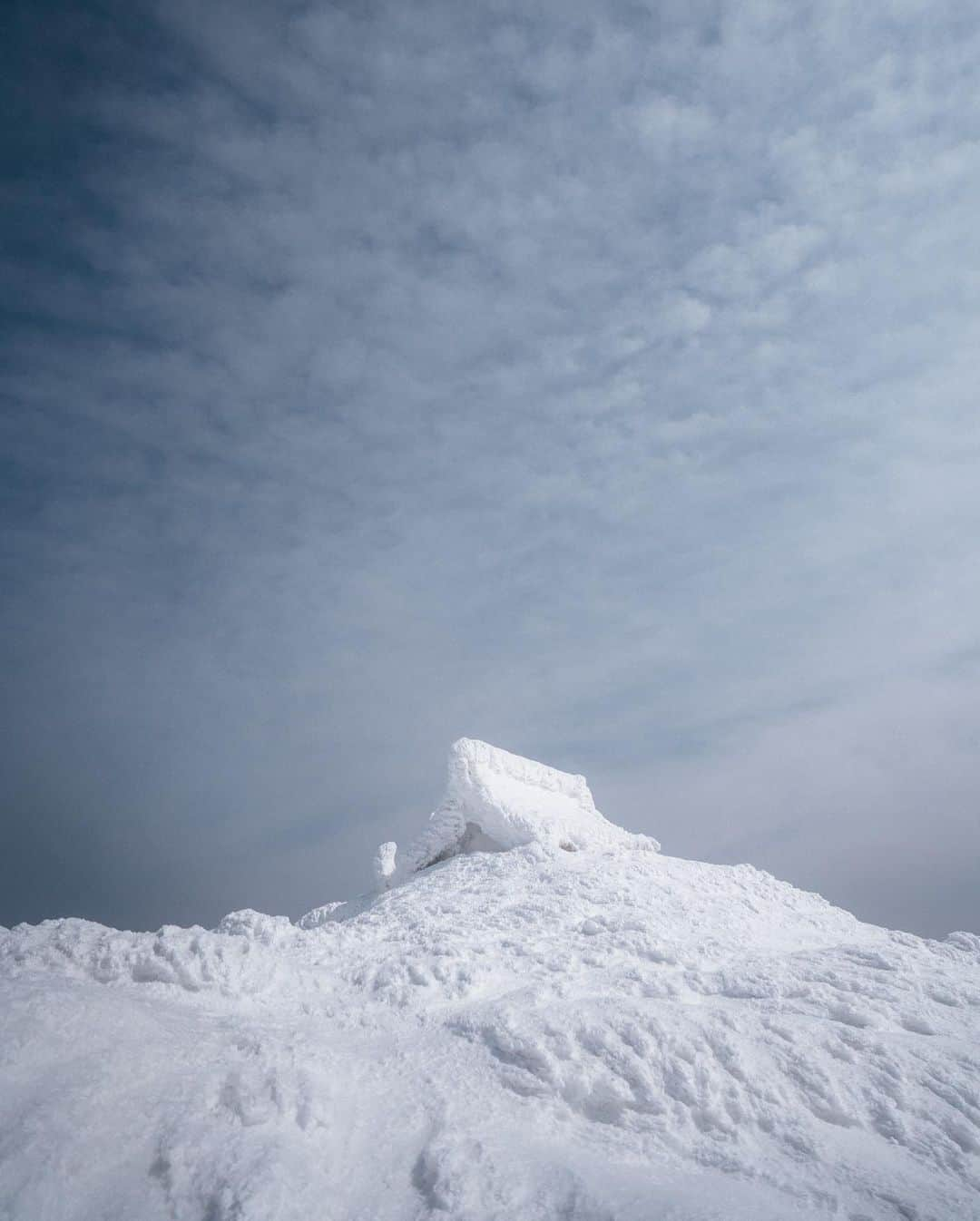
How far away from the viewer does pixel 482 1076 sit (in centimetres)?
575

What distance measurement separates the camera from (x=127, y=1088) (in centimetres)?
505

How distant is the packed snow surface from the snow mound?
5.31 meters

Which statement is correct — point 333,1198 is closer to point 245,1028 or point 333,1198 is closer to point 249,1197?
point 249,1197

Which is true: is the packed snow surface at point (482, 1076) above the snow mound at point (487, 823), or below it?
below

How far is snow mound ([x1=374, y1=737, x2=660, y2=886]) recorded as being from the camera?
14469 millimetres

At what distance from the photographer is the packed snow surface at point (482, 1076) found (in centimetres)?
443

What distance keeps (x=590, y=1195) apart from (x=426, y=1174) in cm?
102

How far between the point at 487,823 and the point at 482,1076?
9.14 meters

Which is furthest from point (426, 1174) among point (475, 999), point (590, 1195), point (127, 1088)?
point (475, 999)

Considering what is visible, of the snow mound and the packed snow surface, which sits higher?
the snow mound

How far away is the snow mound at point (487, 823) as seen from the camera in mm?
14469

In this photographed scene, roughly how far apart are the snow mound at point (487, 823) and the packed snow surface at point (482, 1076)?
17.4 feet

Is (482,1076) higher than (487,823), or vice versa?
(487,823)

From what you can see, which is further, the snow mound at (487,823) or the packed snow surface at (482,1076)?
the snow mound at (487,823)
